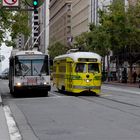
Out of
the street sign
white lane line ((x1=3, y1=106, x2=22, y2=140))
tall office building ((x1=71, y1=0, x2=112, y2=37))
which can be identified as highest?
tall office building ((x1=71, y1=0, x2=112, y2=37))

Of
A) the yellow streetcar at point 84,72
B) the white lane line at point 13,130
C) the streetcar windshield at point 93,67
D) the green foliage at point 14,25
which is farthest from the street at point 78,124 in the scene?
the green foliage at point 14,25

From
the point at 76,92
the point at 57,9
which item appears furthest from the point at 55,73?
the point at 57,9

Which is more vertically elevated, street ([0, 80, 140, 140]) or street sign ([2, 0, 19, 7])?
street sign ([2, 0, 19, 7])

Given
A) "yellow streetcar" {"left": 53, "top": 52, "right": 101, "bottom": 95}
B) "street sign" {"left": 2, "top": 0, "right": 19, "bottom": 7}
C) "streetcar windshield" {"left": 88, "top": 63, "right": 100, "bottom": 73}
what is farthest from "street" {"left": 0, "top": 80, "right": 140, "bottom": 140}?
"streetcar windshield" {"left": 88, "top": 63, "right": 100, "bottom": 73}

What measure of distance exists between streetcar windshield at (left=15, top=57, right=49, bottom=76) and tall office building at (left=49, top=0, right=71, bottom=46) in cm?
11612

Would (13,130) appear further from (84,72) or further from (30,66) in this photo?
(84,72)

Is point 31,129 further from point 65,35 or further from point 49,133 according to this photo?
point 65,35

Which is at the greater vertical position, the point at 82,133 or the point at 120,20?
the point at 120,20

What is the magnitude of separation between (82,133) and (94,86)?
2028cm

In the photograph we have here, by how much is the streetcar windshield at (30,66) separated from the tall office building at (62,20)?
116115 millimetres

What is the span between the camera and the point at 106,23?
67750 mm

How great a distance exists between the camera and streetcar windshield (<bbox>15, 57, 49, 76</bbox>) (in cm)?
3353

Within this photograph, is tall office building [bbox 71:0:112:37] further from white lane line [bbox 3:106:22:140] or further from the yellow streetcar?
white lane line [bbox 3:106:22:140]

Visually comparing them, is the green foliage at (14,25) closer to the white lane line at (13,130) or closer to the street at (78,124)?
the street at (78,124)
